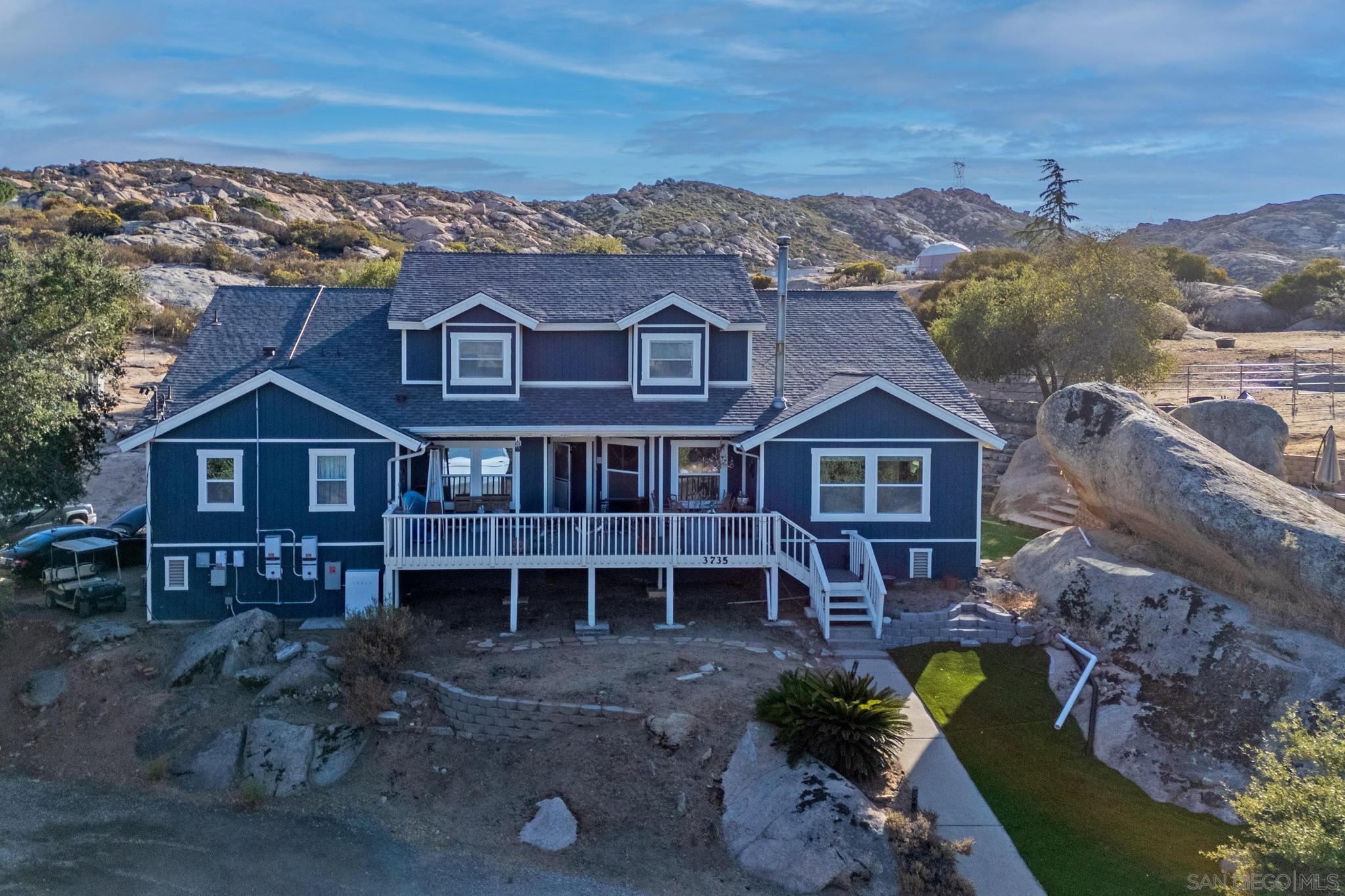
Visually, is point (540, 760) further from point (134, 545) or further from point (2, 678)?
point (134, 545)

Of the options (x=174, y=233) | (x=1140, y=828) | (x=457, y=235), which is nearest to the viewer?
(x=1140, y=828)

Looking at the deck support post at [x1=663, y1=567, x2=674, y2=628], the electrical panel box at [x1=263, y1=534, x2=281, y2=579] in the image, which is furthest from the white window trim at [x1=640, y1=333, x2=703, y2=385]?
the electrical panel box at [x1=263, y1=534, x2=281, y2=579]

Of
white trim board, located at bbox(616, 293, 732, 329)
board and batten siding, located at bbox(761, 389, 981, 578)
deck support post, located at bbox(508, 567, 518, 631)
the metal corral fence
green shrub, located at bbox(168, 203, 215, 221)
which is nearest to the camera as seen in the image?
deck support post, located at bbox(508, 567, 518, 631)

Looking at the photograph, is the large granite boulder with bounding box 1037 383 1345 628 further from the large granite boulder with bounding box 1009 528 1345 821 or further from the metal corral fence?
the metal corral fence

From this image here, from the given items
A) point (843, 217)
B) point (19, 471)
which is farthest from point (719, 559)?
point (843, 217)

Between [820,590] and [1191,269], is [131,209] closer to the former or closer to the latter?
[820,590]

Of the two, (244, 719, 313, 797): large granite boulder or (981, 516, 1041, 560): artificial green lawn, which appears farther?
(981, 516, 1041, 560): artificial green lawn
